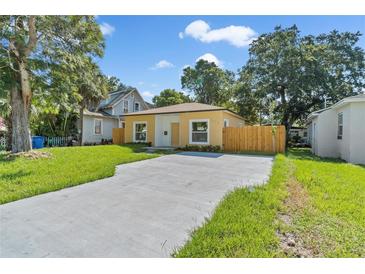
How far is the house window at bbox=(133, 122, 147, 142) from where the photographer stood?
17089 millimetres

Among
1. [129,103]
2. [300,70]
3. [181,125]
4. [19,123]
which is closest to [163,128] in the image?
[181,125]

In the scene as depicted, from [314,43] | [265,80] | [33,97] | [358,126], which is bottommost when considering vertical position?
[358,126]

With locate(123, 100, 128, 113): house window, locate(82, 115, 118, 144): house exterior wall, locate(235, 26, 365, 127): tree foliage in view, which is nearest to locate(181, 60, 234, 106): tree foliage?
locate(235, 26, 365, 127): tree foliage

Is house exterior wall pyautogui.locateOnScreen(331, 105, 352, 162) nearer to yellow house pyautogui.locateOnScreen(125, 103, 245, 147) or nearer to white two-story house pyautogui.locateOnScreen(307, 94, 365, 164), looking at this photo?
white two-story house pyautogui.locateOnScreen(307, 94, 365, 164)

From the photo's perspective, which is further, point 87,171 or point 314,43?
point 314,43

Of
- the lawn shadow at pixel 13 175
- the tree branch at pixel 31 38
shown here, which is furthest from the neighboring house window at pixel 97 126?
the lawn shadow at pixel 13 175

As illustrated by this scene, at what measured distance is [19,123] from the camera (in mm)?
9117

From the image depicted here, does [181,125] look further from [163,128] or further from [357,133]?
[357,133]

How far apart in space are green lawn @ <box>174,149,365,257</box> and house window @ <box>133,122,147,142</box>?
13162 mm

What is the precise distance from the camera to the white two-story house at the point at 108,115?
64.8 ft
